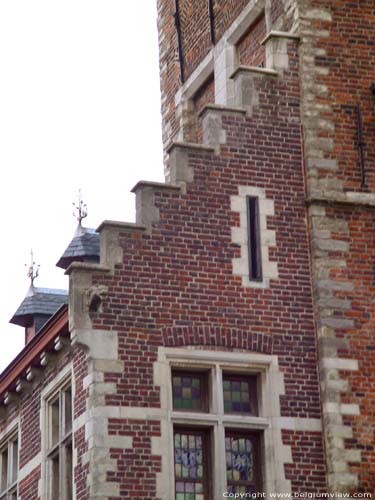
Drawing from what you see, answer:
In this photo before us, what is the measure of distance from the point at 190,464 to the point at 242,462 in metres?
0.68

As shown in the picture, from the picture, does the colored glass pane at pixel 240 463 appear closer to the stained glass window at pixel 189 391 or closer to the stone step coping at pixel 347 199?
the stained glass window at pixel 189 391

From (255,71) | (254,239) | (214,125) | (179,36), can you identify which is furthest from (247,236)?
(179,36)

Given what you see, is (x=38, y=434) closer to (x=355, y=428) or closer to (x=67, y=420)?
(x=67, y=420)

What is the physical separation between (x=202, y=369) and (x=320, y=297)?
5.97 feet

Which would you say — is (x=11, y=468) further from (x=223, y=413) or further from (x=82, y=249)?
(x=223, y=413)

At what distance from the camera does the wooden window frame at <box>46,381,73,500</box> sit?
67.1 ft

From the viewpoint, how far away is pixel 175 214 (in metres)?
20.1

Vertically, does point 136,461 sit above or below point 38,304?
below

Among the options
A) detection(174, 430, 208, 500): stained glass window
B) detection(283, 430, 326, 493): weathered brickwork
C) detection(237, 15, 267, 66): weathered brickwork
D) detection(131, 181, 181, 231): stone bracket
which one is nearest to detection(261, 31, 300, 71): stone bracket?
detection(237, 15, 267, 66): weathered brickwork

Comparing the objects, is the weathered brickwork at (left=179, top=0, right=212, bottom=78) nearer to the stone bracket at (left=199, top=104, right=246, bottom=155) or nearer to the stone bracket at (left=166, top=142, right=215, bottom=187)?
the stone bracket at (left=199, top=104, right=246, bottom=155)

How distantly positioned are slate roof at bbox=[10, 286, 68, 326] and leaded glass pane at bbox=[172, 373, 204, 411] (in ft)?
17.1

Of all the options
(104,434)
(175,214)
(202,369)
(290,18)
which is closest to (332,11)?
(290,18)

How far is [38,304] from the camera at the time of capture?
25.0 m

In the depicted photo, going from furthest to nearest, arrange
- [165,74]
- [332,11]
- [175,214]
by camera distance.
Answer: [165,74], [332,11], [175,214]
